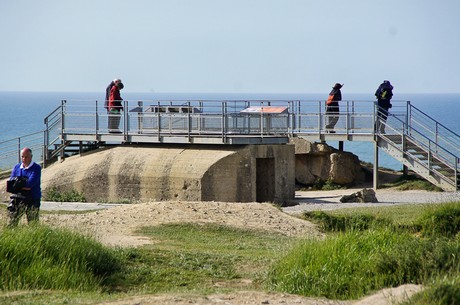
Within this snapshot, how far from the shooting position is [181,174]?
36781 millimetres

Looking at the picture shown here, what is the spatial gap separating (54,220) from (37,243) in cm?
584

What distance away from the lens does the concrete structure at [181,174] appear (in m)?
36.5

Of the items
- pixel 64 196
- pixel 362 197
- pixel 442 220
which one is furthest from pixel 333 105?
pixel 442 220

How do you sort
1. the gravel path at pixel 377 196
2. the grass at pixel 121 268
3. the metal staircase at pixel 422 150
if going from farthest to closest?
the metal staircase at pixel 422 150, the gravel path at pixel 377 196, the grass at pixel 121 268

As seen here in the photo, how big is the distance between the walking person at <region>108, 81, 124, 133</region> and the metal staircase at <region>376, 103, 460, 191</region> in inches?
362

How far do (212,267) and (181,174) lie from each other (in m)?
16.6

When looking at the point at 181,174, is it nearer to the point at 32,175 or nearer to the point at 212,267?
the point at 32,175

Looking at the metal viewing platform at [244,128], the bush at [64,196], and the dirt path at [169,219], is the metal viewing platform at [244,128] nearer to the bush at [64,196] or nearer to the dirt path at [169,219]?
the bush at [64,196]

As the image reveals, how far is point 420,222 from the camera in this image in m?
26.6

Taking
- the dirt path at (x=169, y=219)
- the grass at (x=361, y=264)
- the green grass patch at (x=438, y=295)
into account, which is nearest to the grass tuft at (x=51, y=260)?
the dirt path at (x=169, y=219)

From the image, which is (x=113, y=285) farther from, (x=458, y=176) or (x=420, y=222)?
(x=458, y=176)

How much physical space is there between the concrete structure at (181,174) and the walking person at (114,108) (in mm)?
1325

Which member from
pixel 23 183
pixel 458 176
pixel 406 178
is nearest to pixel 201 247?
pixel 23 183

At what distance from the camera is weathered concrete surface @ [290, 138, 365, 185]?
44.5m
